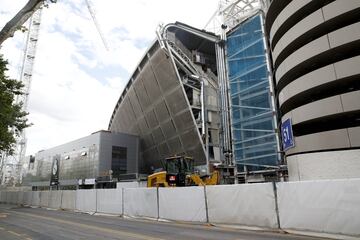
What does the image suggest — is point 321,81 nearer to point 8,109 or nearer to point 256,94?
point 256,94

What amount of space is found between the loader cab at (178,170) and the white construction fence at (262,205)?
289cm

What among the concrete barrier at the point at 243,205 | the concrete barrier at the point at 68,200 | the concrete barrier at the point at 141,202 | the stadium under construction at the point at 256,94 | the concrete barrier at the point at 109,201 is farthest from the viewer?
the concrete barrier at the point at 68,200

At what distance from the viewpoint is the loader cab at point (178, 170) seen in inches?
870

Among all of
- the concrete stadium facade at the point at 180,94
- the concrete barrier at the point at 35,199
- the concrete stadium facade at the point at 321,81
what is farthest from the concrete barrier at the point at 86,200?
the concrete stadium facade at the point at 180,94

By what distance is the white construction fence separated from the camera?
990 centimetres

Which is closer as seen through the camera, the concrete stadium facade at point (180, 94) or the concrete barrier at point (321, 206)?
the concrete barrier at point (321, 206)

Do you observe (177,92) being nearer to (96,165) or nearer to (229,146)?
(229,146)

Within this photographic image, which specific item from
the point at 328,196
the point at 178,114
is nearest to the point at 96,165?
the point at 178,114

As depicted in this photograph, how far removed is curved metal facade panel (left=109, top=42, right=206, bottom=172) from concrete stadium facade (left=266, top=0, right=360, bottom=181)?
16.3 m

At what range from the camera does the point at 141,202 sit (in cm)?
1975

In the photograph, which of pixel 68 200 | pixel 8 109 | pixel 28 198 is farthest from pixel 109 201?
pixel 28 198

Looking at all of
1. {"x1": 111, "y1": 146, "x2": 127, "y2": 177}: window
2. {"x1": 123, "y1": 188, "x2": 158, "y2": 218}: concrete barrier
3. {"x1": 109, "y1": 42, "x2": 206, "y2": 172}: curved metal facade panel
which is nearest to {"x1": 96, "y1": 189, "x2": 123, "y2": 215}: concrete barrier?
{"x1": 123, "y1": 188, "x2": 158, "y2": 218}: concrete barrier

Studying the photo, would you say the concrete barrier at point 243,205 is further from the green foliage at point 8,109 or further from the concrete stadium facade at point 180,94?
Answer: the concrete stadium facade at point 180,94

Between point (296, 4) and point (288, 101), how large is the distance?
876 cm
